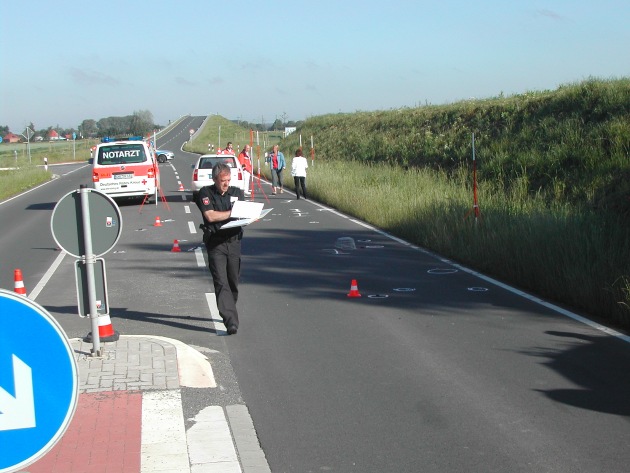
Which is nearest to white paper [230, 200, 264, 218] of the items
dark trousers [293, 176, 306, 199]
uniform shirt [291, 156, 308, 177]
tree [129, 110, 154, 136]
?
uniform shirt [291, 156, 308, 177]

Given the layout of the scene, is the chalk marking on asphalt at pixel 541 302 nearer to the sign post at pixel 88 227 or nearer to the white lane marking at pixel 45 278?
the sign post at pixel 88 227

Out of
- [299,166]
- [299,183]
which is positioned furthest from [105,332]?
[299,183]

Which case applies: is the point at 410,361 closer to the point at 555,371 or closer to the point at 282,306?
the point at 555,371

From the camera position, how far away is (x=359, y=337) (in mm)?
8711

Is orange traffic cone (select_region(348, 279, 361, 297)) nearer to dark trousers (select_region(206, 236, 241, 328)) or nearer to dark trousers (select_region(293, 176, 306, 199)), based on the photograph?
dark trousers (select_region(206, 236, 241, 328))

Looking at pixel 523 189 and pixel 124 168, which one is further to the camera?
pixel 124 168

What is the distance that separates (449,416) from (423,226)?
1141 cm

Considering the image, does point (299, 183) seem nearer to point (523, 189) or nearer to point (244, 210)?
point (523, 189)

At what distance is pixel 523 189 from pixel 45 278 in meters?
13.1

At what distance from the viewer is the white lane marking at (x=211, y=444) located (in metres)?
5.27

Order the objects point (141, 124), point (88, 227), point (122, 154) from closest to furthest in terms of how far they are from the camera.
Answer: point (88, 227) → point (122, 154) → point (141, 124)

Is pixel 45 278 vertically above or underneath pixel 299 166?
underneath

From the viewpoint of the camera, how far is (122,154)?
26.7 metres

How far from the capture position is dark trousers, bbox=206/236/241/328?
8727 mm
